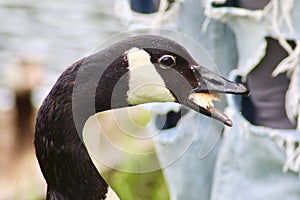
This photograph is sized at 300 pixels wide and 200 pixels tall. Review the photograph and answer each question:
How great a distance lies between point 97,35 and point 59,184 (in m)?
3.59

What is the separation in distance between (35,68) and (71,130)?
5.52ft

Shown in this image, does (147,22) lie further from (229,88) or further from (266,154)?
(229,88)

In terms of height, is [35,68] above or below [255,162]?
below

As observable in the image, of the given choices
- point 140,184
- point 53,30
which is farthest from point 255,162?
point 53,30

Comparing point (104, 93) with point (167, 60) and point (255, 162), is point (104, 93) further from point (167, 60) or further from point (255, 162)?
point (255, 162)

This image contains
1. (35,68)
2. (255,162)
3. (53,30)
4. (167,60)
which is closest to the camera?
(167,60)

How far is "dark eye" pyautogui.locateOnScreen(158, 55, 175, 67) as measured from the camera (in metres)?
1.82

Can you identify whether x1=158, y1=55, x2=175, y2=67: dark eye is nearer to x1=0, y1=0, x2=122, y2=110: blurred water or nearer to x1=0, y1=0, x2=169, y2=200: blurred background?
x1=0, y1=0, x2=169, y2=200: blurred background

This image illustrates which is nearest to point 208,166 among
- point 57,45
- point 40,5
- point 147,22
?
point 147,22

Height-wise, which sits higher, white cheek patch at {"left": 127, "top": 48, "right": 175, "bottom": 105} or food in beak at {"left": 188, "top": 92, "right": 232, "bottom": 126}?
white cheek patch at {"left": 127, "top": 48, "right": 175, "bottom": 105}

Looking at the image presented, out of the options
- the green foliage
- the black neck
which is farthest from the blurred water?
the black neck

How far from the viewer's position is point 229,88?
1.83m

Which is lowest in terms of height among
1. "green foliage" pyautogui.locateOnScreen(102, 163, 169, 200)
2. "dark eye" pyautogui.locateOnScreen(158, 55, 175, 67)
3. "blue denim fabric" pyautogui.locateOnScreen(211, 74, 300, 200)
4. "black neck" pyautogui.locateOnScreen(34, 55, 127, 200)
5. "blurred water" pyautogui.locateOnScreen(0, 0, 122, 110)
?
"blurred water" pyautogui.locateOnScreen(0, 0, 122, 110)

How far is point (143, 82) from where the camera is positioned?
1852 mm
